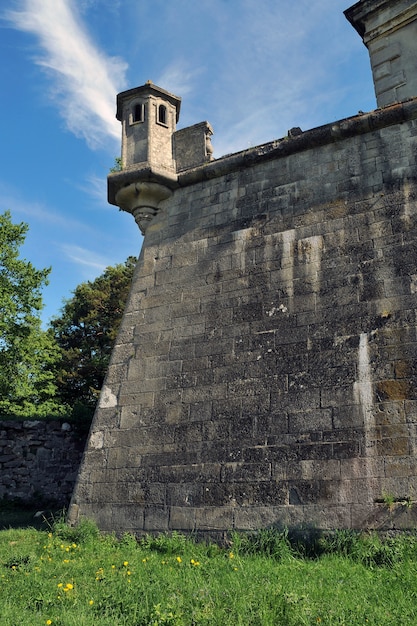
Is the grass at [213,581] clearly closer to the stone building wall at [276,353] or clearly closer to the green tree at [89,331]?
the stone building wall at [276,353]

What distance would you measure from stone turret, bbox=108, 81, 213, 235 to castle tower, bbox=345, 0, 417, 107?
2550 millimetres

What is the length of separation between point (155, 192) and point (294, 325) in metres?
3.17

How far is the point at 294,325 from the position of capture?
6.42 meters

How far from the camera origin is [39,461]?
1107 centimetres

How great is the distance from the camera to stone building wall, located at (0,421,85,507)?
35.3 ft

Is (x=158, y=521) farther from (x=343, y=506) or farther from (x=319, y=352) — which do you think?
(x=319, y=352)

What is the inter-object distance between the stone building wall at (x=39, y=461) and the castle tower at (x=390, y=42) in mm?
8369

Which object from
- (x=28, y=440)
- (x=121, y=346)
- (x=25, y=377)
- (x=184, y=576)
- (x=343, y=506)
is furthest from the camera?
(x=25, y=377)

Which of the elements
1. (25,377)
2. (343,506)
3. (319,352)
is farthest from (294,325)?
(25,377)

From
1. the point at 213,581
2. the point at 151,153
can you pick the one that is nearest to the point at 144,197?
the point at 151,153

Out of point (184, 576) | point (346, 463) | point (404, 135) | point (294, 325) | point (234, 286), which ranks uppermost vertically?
point (404, 135)

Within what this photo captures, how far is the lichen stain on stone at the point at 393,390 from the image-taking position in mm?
5457

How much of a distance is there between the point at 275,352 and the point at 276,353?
19mm

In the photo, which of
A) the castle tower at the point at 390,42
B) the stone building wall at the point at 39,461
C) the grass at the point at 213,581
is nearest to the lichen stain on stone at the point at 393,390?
the grass at the point at 213,581
